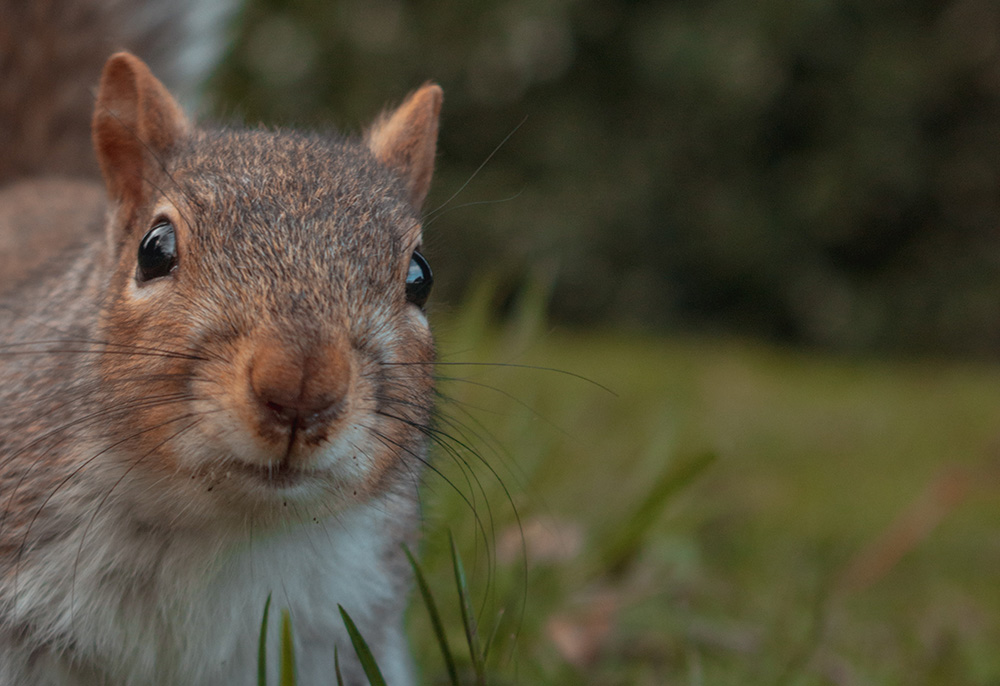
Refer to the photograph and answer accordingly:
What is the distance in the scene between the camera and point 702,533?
230 centimetres

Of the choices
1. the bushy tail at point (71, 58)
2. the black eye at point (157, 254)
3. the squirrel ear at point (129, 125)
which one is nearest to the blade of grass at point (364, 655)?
the black eye at point (157, 254)

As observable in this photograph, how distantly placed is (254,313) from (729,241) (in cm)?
494

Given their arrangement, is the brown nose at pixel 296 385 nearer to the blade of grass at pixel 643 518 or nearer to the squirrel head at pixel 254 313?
the squirrel head at pixel 254 313

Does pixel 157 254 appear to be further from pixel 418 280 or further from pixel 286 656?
pixel 286 656

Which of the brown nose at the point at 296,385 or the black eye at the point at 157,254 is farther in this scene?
the black eye at the point at 157,254

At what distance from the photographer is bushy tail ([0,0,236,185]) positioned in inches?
82.5

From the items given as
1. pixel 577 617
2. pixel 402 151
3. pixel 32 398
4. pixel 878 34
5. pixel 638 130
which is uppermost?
pixel 878 34

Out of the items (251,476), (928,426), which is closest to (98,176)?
(251,476)

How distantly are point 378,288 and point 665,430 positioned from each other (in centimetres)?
120

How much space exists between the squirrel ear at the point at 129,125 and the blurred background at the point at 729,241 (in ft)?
3.23

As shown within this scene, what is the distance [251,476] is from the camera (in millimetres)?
972

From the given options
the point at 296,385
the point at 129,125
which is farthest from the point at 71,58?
the point at 296,385

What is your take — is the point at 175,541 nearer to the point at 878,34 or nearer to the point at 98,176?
the point at 98,176

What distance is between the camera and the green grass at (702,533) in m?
1.68
